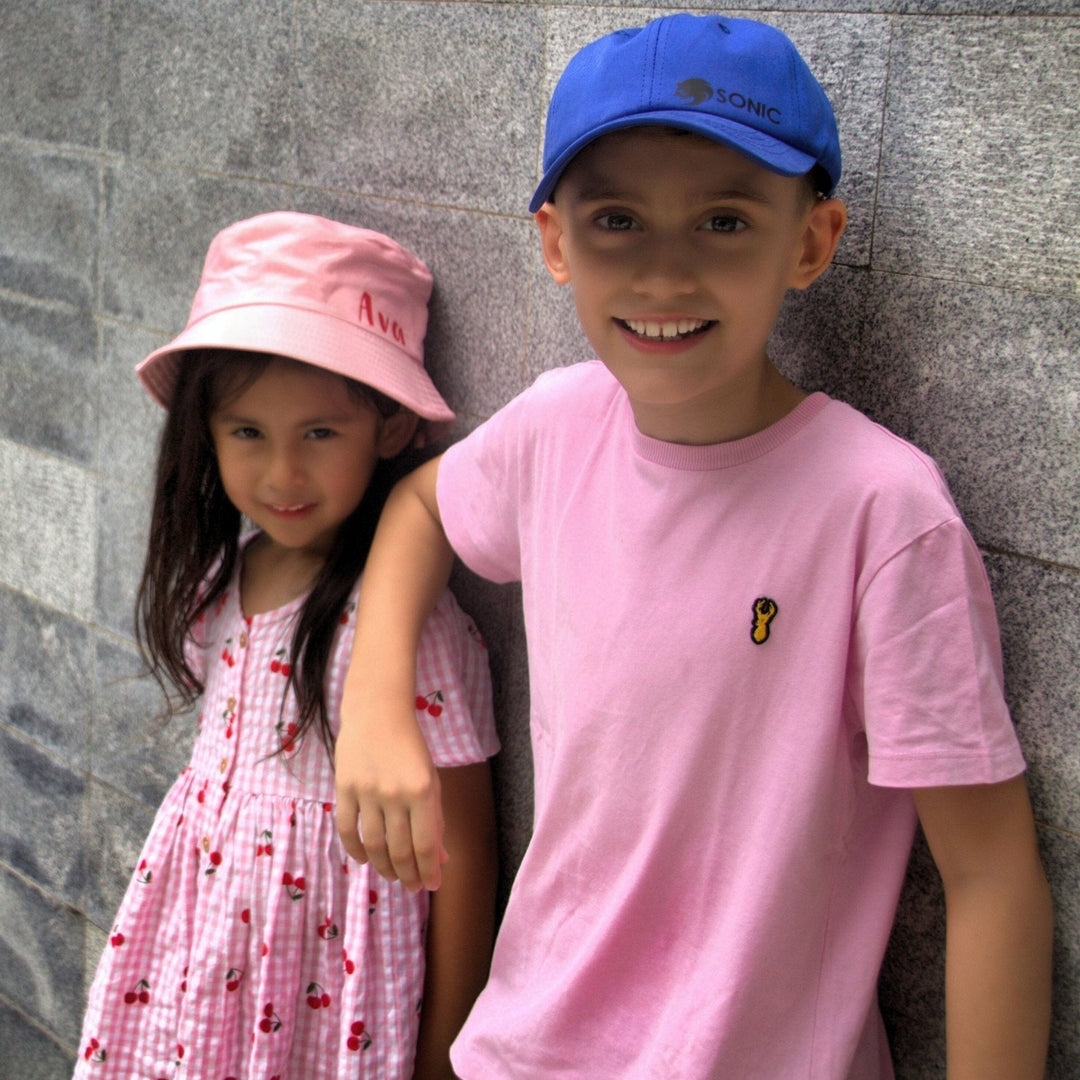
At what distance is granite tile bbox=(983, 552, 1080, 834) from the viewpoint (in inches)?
65.4

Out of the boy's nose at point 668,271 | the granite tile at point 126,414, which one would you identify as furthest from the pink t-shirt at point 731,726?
the granite tile at point 126,414

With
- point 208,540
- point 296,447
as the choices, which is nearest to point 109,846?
point 208,540

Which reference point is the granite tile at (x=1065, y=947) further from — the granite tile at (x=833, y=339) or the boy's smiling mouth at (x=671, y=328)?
the boy's smiling mouth at (x=671, y=328)

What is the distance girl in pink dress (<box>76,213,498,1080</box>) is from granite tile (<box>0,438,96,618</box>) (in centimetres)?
94

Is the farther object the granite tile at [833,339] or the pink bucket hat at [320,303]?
the pink bucket hat at [320,303]

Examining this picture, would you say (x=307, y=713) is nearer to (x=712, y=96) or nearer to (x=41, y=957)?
(x=712, y=96)

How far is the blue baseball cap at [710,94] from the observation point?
144cm

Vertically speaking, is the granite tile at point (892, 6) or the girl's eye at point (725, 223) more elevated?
the granite tile at point (892, 6)

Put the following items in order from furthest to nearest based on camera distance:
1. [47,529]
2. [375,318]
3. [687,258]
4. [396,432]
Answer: [47,529], [396,432], [375,318], [687,258]

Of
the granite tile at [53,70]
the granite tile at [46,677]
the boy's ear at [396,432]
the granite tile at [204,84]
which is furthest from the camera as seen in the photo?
the granite tile at [46,677]

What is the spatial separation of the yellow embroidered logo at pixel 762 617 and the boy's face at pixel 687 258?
219mm

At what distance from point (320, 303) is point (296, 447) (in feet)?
0.80

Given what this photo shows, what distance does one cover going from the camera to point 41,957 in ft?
12.3

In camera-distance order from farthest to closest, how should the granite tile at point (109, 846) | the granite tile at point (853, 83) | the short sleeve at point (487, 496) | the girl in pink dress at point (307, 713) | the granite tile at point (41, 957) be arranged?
1. the granite tile at point (41, 957)
2. the granite tile at point (109, 846)
3. the girl in pink dress at point (307, 713)
4. the short sleeve at point (487, 496)
5. the granite tile at point (853, 83)
